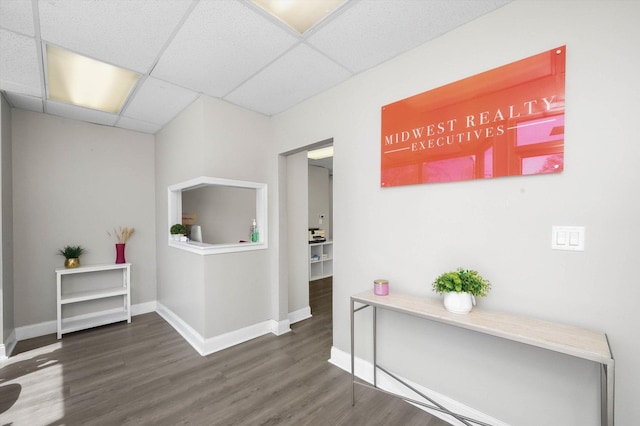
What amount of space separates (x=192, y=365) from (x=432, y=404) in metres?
2.12

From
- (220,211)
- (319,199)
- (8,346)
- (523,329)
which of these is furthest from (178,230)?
(319,199)

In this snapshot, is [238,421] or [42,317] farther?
[42,317]

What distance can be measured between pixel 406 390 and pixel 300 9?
2781 mm

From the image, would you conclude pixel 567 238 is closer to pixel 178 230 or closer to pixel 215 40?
pixel 215 40

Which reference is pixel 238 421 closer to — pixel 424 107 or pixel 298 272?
pixel 298 272

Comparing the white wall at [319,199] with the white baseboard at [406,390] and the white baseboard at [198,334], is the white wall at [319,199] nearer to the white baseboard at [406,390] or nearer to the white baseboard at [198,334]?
the white baseboard at [198,334]

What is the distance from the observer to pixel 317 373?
2.38 metres

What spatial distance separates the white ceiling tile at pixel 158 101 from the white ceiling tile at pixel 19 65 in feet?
2.37

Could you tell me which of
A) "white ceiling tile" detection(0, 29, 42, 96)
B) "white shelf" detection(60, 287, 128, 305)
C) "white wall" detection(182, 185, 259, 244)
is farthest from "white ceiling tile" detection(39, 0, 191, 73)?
"white shelf" detection(60, 287, 128, 305)

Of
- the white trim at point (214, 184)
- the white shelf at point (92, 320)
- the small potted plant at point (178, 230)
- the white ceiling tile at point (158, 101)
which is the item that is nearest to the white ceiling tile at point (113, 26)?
the white ceiling tile at point (158, 101)

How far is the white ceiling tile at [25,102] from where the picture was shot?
8.96 feet

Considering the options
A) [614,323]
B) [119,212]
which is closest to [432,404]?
[614,323]

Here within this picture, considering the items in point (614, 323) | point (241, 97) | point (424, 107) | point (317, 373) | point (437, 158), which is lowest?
point (317, 373)

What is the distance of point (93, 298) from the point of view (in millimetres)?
3277
